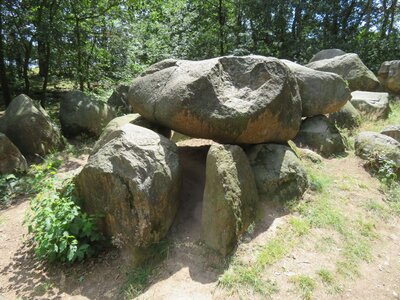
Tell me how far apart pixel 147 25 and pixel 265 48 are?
207 inches

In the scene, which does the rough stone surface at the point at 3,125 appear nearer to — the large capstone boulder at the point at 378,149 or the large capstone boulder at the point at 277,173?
the large capstone boulder at the point at 277,173

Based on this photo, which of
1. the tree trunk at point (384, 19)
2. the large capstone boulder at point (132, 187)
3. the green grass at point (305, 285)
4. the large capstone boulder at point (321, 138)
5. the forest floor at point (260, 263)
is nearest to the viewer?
the green grass at point (305, 285)

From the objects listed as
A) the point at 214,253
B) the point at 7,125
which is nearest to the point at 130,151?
the point at 214,253

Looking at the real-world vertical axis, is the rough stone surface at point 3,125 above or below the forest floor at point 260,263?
above

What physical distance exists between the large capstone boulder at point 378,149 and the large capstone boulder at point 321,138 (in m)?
0.37

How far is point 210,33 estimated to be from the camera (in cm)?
1320

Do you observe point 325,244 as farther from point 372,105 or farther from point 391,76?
point 391,76

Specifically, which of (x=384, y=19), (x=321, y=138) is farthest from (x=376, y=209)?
(x=384, y=19)

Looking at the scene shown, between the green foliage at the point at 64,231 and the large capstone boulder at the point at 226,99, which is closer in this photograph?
the green foliage at the point at 64,231

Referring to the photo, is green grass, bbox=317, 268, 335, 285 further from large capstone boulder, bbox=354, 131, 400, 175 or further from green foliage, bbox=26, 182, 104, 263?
large capstone boulder, bbox=354, 131, 400, 175

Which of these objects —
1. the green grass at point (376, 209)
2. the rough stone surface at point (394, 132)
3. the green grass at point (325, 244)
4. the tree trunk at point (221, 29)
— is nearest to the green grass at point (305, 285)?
the green grass at point (325, 244)

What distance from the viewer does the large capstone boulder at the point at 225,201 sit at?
3857 mm

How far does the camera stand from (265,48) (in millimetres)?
13203

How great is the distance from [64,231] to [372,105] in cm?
768
